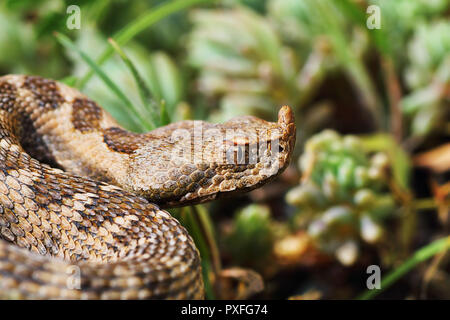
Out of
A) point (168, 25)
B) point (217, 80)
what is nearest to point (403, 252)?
point (217, 80)

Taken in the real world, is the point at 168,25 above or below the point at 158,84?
above

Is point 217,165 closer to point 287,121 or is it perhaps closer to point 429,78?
point 287,121

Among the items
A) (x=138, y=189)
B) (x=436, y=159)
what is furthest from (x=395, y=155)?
(x=138, y=189)

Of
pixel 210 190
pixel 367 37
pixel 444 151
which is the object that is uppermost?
pixel 367 37

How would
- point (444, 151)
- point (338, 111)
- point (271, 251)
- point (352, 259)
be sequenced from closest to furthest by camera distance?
1. point (352, 259)
2. point (271, 251)
3. point (444, 151)
4. point (338, 111)
